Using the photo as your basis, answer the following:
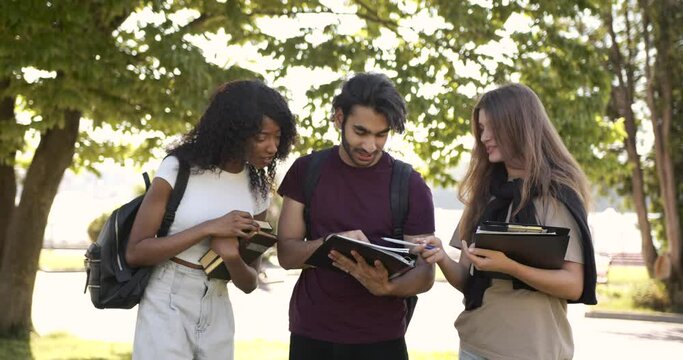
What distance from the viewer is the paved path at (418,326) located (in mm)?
15766

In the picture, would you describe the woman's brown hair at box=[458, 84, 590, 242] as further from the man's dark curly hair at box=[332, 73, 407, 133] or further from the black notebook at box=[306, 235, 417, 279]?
the black notebook at box=[306, 235, 417, 279]

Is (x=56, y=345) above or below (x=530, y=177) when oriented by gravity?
below

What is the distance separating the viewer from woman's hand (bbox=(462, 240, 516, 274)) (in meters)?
3.73

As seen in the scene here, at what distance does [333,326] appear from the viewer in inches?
161

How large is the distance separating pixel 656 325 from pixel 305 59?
12312 mm

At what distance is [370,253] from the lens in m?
3.79

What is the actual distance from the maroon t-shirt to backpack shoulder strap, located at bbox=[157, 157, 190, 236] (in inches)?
17.6

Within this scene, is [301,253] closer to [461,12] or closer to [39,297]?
[461,12]

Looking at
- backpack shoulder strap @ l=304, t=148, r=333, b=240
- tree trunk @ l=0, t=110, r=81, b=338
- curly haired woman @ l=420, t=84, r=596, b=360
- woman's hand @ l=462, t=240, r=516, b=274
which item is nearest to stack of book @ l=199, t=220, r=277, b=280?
backpack shoulder strap @ l=304, t=148, r=333, b=240

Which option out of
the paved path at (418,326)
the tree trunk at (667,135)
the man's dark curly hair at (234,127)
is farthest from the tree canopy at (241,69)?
the tree trunk at (667,135)

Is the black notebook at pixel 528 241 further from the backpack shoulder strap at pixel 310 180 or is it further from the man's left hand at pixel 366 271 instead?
the backpack shoulder strap at pixel 310 180

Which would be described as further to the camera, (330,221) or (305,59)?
(305,59)

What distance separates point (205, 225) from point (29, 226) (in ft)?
34.1

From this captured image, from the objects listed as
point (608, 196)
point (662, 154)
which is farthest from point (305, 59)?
point (608, 196)
